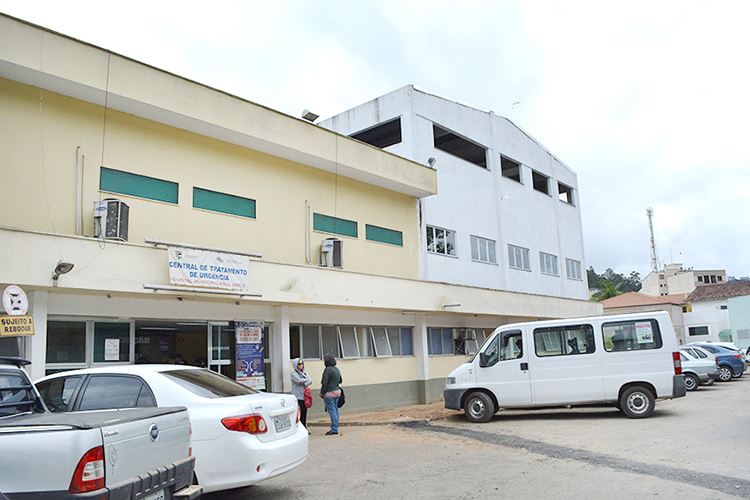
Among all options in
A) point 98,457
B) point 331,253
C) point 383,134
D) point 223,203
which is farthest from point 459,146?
point 98,457

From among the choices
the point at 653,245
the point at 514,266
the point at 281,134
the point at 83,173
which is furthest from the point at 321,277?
the point at 653,245

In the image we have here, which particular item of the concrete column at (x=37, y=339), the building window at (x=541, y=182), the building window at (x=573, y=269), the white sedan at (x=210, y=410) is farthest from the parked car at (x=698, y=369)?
the concrete column at (x=37, y=339)

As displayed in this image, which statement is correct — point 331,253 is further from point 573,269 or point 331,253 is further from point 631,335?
point 573,269

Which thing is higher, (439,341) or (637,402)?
(439,341)

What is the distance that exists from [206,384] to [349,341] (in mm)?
10567

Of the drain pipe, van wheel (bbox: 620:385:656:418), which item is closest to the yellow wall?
the drain pipe

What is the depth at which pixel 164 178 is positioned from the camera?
1324cm

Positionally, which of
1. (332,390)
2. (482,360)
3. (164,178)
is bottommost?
(332,390)

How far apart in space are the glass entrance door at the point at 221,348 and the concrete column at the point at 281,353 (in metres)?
1.16

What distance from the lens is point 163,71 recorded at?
42.1ft

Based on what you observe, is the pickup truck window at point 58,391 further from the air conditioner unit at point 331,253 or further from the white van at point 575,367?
the air conditioner unit at point 331,253

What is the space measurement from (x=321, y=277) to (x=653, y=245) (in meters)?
82.8

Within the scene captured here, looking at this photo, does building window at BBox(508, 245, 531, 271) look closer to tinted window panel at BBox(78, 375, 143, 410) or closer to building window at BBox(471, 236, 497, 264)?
building window at BBox(471, 236, 497, 264)

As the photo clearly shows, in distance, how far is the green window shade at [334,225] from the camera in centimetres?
1681
